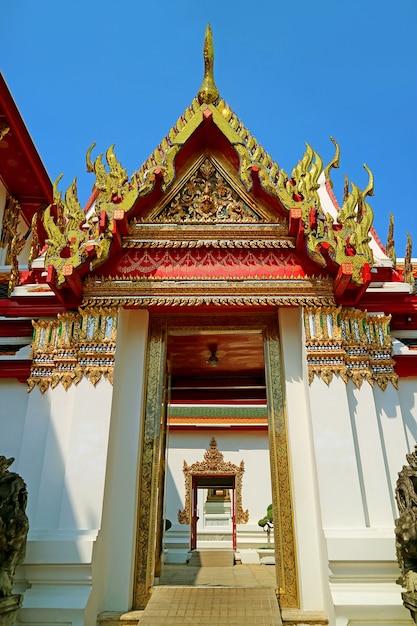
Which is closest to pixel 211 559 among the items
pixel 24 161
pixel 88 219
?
pixel 88 219

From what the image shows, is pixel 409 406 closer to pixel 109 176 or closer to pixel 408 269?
pixel 408 269

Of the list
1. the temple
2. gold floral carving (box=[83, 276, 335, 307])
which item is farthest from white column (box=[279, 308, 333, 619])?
gold floral carving (box=[83, 276, 335, 307])

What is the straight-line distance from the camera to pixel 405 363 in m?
4.35

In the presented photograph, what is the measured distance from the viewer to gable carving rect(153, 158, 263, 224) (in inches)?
186

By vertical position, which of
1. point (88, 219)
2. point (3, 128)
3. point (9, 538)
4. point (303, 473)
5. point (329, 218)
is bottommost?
point (9, 538)

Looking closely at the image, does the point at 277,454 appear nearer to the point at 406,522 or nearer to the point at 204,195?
the point at 406,522

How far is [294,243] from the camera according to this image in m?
4.55

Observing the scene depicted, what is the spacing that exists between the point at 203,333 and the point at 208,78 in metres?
2.57

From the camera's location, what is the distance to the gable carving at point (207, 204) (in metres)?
4.73

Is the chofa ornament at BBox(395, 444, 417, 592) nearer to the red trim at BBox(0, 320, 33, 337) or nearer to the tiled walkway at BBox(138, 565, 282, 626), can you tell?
the tiled walkway at BBox(138, 565, 282, 626)

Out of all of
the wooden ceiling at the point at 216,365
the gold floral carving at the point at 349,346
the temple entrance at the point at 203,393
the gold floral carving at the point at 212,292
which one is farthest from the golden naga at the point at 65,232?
the gold floral carving at the point at 349,346

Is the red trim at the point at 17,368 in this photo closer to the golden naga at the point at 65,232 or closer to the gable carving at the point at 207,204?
the golden naga at the point at 65,232

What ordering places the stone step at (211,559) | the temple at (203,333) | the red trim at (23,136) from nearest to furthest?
the temple at (203,333), the red trim at (23,136), the stone step at (211,559)

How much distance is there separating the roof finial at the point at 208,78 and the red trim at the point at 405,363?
301cm
